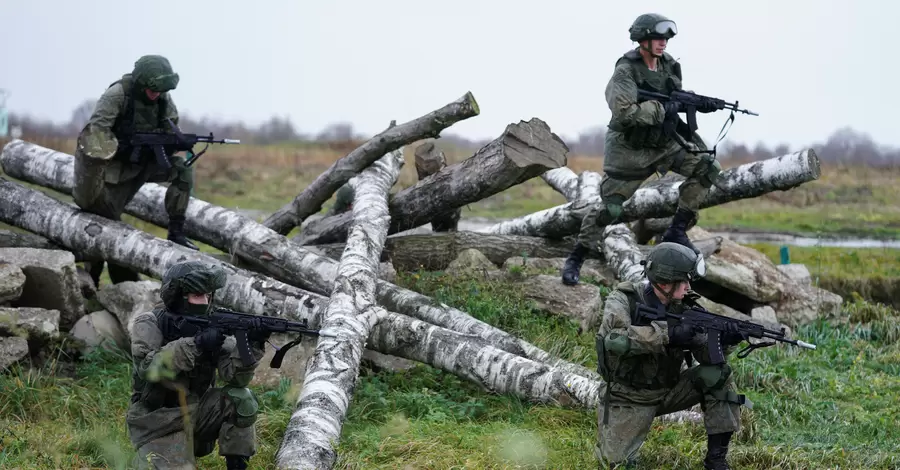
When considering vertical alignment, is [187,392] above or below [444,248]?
below

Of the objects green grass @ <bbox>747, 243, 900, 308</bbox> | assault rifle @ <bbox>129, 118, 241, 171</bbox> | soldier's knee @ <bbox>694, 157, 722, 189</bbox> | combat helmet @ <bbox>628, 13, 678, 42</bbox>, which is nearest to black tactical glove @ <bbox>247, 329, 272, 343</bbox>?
assault rifle @ <bbox>129, 118, 241, 171</bbox>

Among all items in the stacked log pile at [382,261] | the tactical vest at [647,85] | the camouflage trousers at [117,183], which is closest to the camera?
the stacked log pile at [382,261]

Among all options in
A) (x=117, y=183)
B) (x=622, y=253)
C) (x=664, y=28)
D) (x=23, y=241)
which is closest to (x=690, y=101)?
(x=664, y=28)

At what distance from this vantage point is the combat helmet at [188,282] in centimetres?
572

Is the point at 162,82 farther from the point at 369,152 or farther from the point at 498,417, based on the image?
the point at 498,417

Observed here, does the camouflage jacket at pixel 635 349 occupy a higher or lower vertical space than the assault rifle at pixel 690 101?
lower

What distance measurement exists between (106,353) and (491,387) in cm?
335

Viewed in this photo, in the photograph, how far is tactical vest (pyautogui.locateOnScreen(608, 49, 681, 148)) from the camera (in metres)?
8.67

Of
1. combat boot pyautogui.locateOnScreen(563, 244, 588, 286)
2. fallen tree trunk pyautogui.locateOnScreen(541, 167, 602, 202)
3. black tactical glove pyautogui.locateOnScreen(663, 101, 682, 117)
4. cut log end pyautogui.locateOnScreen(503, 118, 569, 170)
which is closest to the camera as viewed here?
A: black tactical glove pyautogui.locateOnScreen(663, 101, 682, 117)

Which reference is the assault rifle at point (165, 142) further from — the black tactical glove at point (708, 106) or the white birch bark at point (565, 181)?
the black tactical glove at point (708, 106)

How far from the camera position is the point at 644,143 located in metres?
8.76

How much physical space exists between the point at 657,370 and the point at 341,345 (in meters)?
2.24

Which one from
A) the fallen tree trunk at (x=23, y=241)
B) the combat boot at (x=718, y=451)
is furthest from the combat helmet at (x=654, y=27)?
the fallen tree trunk at (x=23, y=241)

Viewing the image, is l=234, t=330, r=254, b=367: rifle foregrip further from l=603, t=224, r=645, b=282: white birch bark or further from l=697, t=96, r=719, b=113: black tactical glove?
l=697, t=96, r=719, b=113: black tactical glove
